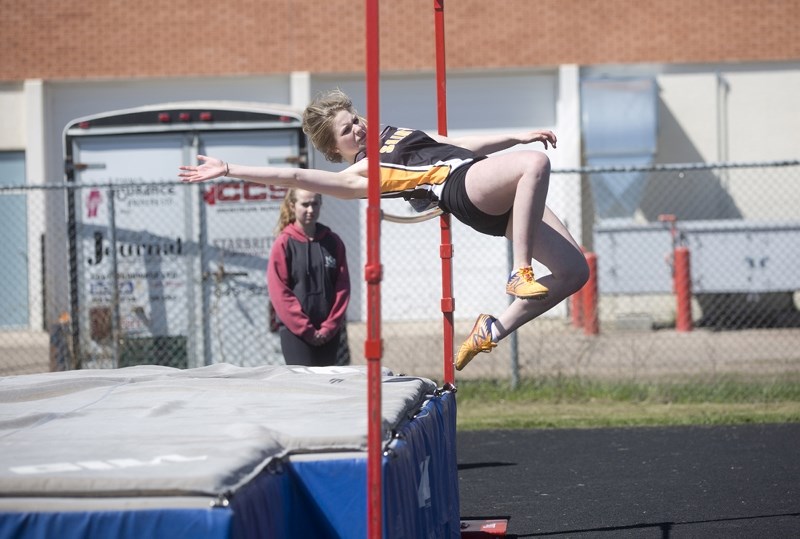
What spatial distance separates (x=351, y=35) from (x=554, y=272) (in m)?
14.9

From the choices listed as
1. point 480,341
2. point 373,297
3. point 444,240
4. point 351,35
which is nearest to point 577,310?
point 351,35

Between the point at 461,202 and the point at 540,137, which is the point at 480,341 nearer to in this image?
the point at 461,202

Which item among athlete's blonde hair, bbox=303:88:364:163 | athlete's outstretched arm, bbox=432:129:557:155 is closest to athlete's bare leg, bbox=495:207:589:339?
athlete's outstretched arm, bbox=432:129:557:155

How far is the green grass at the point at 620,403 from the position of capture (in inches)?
369

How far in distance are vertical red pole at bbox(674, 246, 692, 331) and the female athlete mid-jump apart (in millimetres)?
11124

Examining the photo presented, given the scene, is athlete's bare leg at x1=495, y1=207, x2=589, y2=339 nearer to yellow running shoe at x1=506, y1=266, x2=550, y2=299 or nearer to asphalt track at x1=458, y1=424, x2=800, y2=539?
yellow running shoe at x1=506, y1=266, x2=550, y2=299

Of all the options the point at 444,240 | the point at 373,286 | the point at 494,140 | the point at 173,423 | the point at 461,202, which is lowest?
the point at 173,423

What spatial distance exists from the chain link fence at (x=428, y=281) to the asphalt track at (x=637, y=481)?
6.28 ft

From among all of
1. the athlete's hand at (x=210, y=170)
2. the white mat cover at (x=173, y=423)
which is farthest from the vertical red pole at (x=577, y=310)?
the athlete's hand at (x=210, y=170)

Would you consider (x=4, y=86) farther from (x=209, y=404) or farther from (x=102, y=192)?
(x=209, y=404)

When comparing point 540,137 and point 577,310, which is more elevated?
point 540,137

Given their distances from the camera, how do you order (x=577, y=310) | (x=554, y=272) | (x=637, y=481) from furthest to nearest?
(x=577, y=310) < (x=637, y=481) < (x=554, y=272)

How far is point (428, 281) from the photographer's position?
17734mm

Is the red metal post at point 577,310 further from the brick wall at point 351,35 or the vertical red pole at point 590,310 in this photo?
the brick wall at point 351,35
